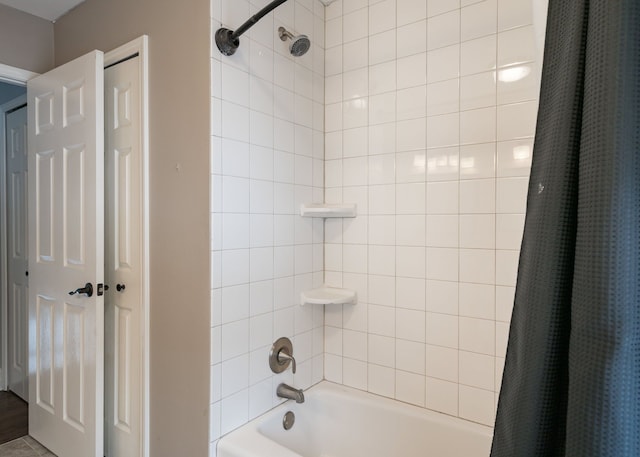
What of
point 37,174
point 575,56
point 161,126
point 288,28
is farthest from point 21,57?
point 575,56

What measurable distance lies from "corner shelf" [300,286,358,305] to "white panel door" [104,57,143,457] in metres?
0.81

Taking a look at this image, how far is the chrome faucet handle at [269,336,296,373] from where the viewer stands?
1766 millimetres

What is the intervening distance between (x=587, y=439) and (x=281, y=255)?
1443 millimetres

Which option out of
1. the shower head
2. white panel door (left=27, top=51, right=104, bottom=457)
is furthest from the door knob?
the shower head

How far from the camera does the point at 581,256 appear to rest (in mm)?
531

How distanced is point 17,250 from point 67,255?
1259 mm

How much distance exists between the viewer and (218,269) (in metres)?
1.50

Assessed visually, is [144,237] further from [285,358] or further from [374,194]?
[374,194]

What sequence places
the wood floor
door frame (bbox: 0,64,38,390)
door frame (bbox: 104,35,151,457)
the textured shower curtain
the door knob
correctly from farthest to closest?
door frame (bbox: 0,64,38,390), the wood floor, the door knob, door frame (bbox: 104,35,151,457), the textured shower curtain

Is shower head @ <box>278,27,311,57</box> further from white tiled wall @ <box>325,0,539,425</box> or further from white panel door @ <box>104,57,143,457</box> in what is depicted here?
white panel door @ <box>104,57,143,457</box>

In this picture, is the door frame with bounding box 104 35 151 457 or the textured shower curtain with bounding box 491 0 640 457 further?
the door frame with bounding box 104 35 151 457

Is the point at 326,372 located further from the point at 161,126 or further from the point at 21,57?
the point at 21,57

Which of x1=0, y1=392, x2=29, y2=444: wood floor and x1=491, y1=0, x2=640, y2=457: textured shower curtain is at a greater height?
x1=491, y1=0, x2=640, y2=457: textured shower curtain

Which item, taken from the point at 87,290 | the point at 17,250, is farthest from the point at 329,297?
the point at 17,250
